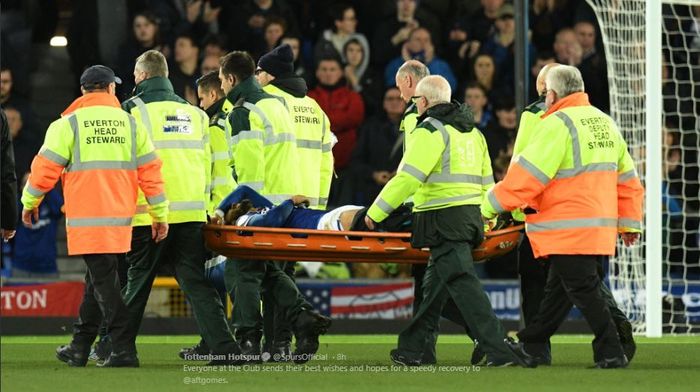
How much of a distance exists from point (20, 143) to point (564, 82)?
8.70m

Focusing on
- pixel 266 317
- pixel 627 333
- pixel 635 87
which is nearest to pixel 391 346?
pixel 266 317

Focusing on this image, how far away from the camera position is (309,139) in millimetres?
11195

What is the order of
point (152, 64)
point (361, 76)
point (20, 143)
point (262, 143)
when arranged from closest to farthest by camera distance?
point (152, 64) < point (262, 143) < point (20, 143) < point (361, 76)

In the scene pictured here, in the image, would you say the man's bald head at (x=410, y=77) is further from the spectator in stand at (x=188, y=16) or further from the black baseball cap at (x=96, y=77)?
the spectator in stand at (x=188, y=16)

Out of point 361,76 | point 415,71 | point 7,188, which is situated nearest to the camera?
point 415,71

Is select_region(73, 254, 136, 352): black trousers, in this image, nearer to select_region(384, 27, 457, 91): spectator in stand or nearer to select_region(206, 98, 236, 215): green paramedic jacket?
select_region(206, 98, 236, 215): green paramedic jacket

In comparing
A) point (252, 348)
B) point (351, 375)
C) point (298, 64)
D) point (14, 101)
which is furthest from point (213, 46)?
point (351, 375)

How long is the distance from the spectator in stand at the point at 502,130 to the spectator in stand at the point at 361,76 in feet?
4.61

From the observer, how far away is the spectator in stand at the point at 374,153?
16922mm

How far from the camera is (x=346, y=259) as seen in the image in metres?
9.78

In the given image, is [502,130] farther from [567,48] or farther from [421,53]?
[567,48]

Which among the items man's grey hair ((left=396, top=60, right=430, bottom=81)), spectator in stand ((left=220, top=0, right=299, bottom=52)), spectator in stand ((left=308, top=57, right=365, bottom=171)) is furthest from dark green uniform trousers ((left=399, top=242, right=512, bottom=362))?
spectator in stand ((left=220, top=0, right=299, bottom=52))

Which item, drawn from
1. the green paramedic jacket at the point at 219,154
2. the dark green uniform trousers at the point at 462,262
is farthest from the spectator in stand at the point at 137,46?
the dark green uniform trousers at the point at 462,262

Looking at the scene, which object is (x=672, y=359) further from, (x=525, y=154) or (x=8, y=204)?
(x=8, y=204)
